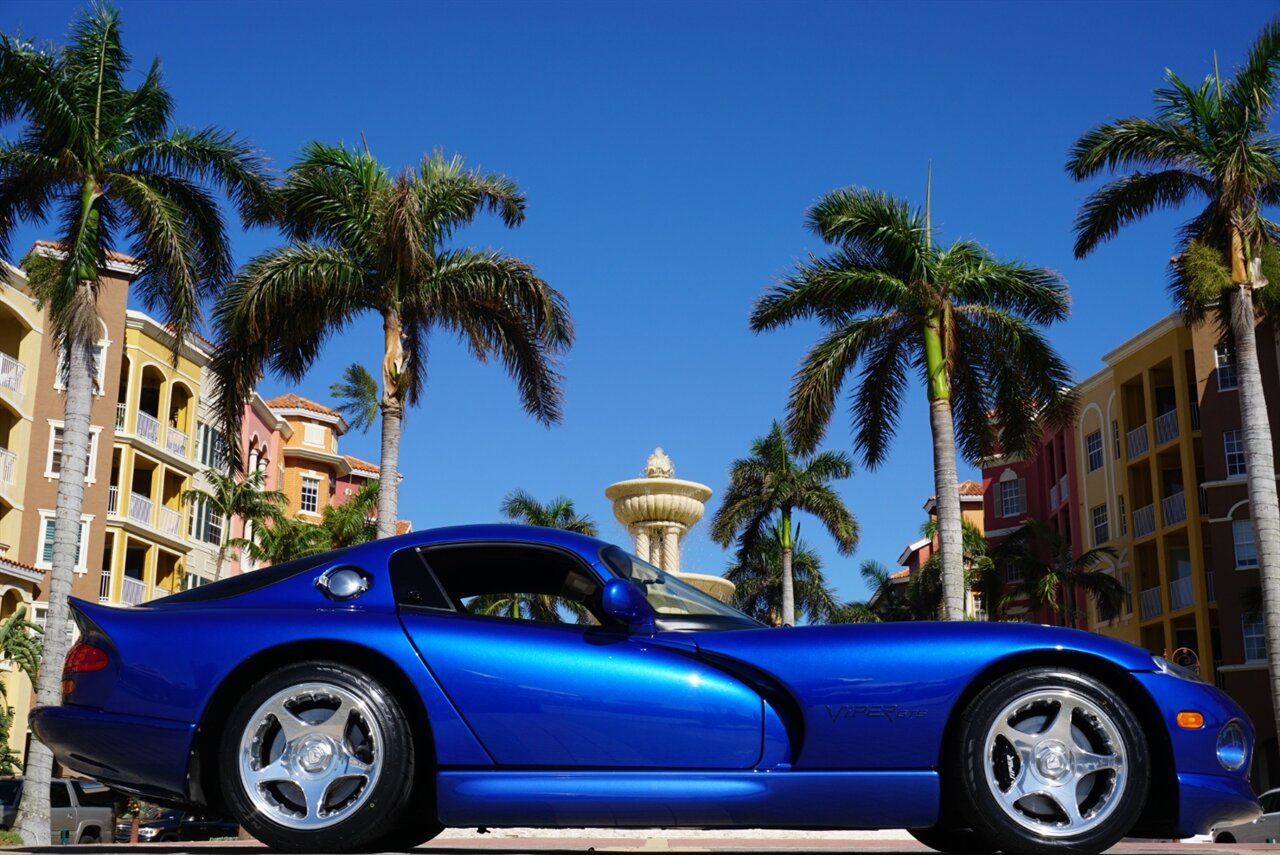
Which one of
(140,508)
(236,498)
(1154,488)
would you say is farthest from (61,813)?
(1154,488)

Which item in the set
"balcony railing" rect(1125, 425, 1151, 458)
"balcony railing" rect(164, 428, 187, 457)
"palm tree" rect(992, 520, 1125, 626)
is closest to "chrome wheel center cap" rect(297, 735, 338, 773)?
"palm tree" rect(992, 520, 1125, 626)

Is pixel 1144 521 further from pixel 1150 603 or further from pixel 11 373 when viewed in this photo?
pixel 11 373

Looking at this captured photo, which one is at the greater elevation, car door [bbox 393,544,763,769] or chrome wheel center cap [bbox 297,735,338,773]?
car door [bbox 393,544,763,769]

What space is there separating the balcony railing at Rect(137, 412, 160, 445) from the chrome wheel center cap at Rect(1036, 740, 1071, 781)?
4375 cm

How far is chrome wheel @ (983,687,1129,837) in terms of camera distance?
4.33 metres

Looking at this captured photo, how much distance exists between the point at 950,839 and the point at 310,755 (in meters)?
2.30

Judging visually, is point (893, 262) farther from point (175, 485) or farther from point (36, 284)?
point (175, 485)

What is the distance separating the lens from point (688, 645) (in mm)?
4555

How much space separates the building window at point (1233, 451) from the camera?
40125mm

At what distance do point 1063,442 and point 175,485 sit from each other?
109 feet

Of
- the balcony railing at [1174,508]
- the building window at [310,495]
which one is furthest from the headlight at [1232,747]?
the building window at [310,495]

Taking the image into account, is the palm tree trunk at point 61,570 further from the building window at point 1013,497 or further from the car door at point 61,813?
the building window at point 1013,497

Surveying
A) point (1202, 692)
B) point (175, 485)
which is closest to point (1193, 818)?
point (1202, 692)

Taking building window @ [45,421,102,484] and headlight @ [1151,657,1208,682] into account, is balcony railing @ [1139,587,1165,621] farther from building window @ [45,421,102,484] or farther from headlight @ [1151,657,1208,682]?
headlight @ [1151,657,1208,682]
